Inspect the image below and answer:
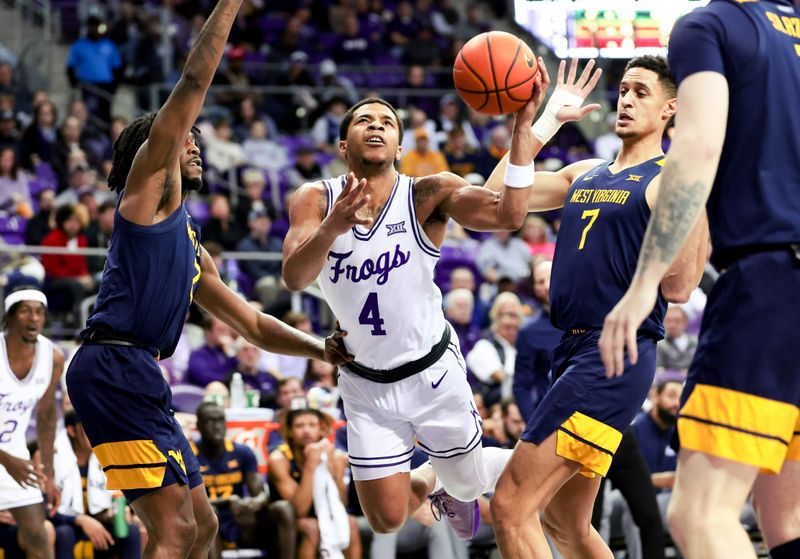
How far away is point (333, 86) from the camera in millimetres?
18859

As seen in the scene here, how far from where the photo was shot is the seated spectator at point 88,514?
8.58 meters

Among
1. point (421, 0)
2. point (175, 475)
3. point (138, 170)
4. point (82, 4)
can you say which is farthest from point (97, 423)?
point (421, 0)

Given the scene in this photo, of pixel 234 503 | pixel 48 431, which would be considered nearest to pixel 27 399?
pixel 48 431

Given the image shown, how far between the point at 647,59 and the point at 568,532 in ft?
7.99

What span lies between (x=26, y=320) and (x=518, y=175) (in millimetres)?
4139

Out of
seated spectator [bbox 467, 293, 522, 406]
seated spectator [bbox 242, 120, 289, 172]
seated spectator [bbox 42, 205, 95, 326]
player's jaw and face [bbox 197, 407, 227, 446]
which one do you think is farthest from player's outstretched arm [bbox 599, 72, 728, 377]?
seated spectator [bbox 242, 120, 289, 172]

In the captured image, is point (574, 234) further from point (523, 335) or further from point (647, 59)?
point (523, 335)

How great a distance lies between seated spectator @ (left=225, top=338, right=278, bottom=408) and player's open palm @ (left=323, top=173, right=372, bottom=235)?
5700 mm

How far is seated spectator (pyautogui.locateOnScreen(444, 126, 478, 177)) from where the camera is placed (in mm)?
16797

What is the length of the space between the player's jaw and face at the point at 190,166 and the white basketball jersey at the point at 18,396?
9.81 ft

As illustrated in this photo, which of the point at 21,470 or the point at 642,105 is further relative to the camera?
the point at 21,470

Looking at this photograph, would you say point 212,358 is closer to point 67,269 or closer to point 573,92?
point 67,269

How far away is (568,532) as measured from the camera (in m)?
5.68

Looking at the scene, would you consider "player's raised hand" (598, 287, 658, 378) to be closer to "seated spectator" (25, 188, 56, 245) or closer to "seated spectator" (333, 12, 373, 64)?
"seated spectator" (25, 188, 56, 245)
